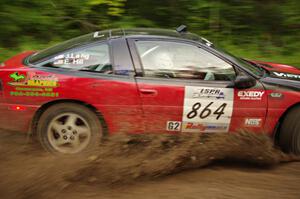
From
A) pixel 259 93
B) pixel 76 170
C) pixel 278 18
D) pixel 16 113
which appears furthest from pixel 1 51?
pixel 278 18

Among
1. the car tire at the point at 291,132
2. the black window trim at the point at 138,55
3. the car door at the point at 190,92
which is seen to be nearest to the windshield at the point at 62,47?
the black window trim at the point at 138,55

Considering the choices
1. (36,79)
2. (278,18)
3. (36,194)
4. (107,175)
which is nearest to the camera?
(36,194)

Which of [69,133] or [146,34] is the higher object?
[146,34]

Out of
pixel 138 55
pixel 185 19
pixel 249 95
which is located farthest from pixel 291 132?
pixel 185 19

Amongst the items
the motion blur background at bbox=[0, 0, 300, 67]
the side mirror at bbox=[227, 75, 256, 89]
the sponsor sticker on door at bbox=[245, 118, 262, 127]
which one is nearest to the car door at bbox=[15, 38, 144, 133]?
the side mirror at bbox=[227, 75, 256, 89]

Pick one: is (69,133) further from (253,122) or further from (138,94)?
(253,122)

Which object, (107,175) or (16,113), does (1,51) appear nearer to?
(16,113)

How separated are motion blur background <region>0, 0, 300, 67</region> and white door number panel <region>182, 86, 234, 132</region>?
4.69 meters

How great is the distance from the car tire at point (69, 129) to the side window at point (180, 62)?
0.86 meters

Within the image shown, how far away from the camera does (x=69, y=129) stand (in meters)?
4.47

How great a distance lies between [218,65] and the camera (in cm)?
454

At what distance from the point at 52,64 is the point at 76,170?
1.31 meters

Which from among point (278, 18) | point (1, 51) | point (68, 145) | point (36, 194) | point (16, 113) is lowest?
point (36, 194)

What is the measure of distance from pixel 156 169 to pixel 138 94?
871 millimetres
